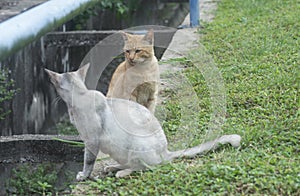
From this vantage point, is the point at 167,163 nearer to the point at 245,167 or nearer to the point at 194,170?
the point at 194,170

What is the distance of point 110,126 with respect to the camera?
274cm

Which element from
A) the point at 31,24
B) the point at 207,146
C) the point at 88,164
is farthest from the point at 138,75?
the point at 31,24

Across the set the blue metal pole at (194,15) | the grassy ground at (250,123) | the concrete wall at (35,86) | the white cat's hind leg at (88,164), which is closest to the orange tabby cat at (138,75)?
the grassy ground at (250,123)

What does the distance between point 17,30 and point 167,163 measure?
1.27m

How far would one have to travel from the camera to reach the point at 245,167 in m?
2.66

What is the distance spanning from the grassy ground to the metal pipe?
2.71ft

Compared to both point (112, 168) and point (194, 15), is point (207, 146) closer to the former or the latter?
point (112, 168)

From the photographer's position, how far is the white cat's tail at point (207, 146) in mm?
2938

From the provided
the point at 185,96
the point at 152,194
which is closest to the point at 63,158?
the point at 185,96

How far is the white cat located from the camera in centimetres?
274

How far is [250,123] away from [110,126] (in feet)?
3.25

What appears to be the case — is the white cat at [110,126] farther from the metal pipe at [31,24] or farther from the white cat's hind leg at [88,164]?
the metal pipe at [31,24]


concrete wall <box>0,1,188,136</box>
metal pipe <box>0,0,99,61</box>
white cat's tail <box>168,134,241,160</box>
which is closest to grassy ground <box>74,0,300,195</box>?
white cat's tail <box>168,134,241,160</box>

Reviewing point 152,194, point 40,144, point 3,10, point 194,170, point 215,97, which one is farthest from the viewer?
point 3,10
